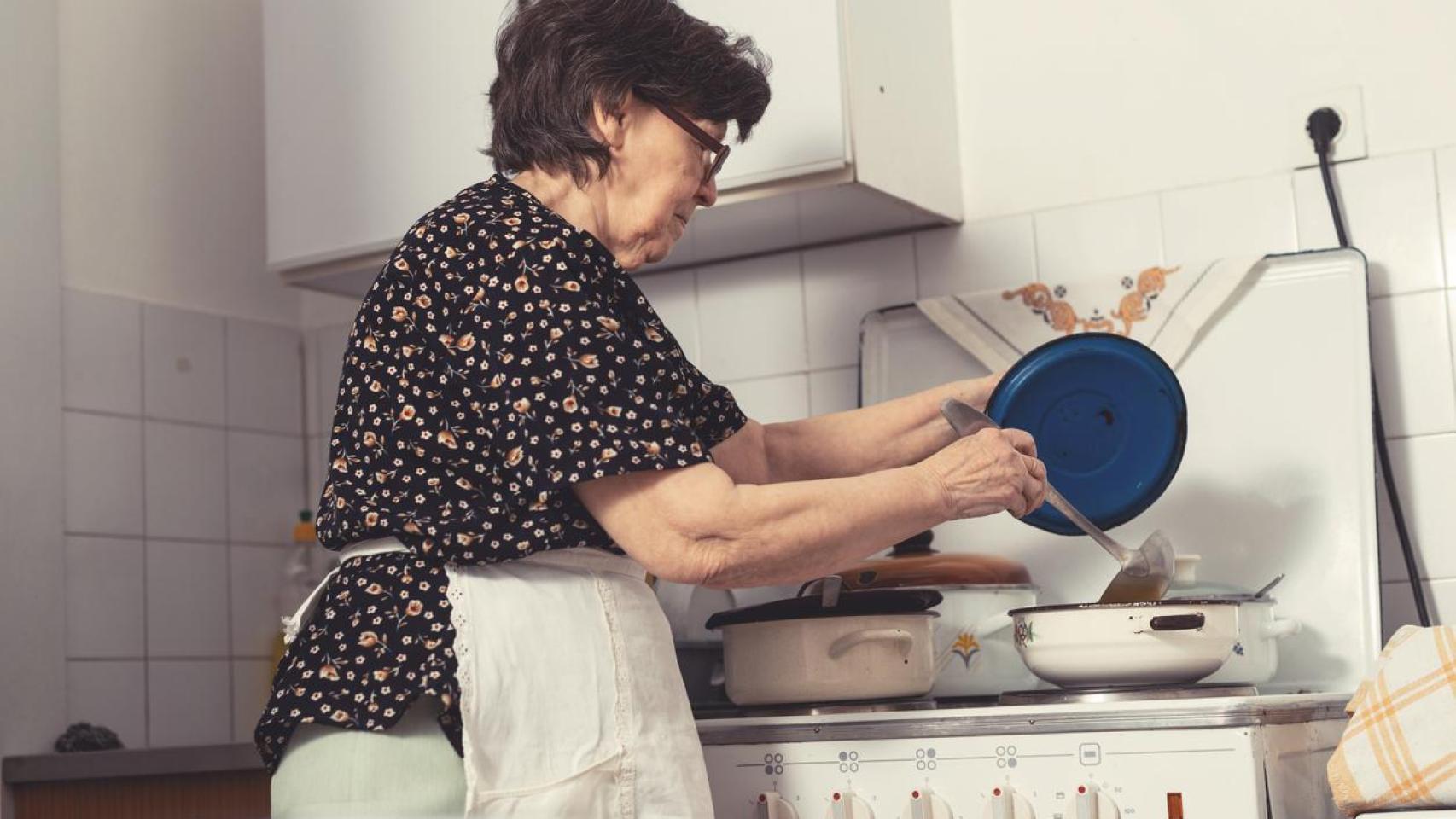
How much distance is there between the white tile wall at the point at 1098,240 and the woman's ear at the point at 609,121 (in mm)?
737

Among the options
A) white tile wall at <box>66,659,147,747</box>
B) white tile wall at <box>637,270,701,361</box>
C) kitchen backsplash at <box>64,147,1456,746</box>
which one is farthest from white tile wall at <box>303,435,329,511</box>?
white tile wall at <box>637,270,701,361</box>

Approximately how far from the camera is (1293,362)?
5.65 feet

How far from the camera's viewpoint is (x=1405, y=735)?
126 cm

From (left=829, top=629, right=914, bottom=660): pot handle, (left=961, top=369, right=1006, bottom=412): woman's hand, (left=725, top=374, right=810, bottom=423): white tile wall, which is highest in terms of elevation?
(left=725, top=374, right=810, bottom=423): white tile wall

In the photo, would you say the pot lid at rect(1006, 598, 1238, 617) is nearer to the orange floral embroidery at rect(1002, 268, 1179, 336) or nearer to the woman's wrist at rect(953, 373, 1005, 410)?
the woman's wrist at rect(953, 373, 1005, 410)

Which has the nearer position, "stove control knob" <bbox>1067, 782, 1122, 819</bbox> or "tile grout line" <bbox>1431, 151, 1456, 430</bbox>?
"stove control knob" <bbox>1067, 782, 1122, 819</bbox>

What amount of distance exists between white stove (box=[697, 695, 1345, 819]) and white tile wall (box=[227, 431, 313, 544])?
3.37 ft

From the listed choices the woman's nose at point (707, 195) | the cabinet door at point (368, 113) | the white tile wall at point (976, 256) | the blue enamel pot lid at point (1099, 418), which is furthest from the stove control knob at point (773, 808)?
the cabinet door at point (368, 113)

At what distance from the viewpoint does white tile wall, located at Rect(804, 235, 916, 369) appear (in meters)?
1.99

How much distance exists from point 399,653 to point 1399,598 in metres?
1.07

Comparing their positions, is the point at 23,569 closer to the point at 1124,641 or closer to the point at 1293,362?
the point at 1124,641

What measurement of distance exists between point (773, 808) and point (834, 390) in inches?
27.6

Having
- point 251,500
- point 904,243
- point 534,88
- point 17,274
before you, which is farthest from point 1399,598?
point 17,274

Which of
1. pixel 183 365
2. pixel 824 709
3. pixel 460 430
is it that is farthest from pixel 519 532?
pixel 183 365
